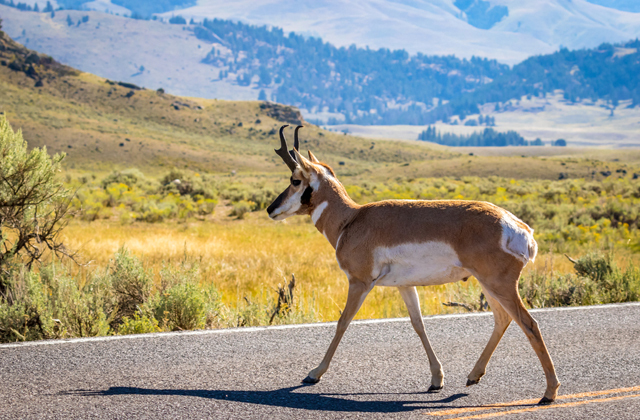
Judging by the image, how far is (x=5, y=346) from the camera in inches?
250

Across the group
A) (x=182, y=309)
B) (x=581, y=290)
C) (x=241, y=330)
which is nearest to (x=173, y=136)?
(x=581, y=290)

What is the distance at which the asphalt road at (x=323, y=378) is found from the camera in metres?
4.83

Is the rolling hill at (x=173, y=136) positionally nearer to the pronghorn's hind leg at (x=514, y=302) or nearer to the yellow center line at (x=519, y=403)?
the yellow center line at (x=519, y=403)

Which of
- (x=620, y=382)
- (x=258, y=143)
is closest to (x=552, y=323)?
(x=620, y=382)

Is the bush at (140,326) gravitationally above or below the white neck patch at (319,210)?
below

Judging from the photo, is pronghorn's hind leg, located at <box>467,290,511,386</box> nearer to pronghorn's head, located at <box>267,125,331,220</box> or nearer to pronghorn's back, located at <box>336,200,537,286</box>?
pronghorn's back, located at <box>336,200,537,286</box>

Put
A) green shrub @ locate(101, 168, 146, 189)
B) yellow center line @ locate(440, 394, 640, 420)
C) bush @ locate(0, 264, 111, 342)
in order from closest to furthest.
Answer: yellow center line @ locate(440, 394, 640, 420)
bush @ locate(0, 264, 111, 342)
green shrub @ locate(101, 168, 146, 189)

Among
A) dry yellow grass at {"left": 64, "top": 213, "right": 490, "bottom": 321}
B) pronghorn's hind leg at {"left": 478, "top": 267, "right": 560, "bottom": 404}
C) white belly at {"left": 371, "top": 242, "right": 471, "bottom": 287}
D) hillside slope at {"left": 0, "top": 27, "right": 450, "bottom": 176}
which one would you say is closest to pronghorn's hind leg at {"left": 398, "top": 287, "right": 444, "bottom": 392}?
white belly at {"left": 371, "top": 242, "right": 471, "bottom": 287}

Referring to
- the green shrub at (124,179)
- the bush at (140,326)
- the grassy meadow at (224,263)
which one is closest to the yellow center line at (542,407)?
the grassy meadow at (224,263)

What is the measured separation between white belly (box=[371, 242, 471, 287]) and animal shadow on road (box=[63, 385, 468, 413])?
40.8 inches

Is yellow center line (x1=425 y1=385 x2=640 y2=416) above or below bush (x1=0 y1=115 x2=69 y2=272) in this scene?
below

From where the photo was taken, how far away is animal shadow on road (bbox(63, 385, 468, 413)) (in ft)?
16.1

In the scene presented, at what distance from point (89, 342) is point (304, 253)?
986 centimetres

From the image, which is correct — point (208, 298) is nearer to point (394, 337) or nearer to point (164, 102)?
point (394, 337)
